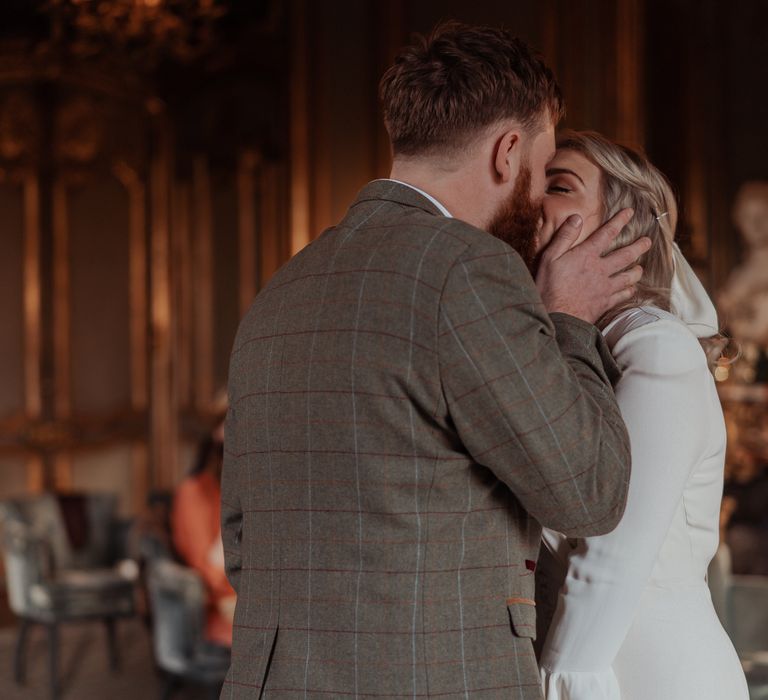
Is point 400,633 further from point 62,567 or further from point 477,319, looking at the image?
point 62,567

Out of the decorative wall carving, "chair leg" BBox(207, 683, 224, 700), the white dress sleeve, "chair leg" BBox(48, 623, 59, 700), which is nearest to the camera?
the white dress sleeve

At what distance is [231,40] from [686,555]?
6054 mm

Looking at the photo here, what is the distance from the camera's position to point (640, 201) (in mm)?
1621

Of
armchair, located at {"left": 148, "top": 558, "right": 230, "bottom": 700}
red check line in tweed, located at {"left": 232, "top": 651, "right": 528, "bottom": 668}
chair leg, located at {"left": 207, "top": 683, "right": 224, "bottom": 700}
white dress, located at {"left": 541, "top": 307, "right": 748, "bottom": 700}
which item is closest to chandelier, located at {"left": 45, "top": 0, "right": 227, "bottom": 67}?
armchair, located at {"left": 148, "top": 558, "right": 230, "bottom": 700}

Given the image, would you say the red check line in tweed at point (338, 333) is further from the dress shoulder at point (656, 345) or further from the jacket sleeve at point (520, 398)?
the dress shoulder at point (656, 345)

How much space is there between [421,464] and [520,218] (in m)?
0.35

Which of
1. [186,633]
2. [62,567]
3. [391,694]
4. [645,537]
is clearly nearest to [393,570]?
[391,694]

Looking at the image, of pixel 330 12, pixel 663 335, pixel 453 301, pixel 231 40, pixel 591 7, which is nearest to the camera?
pixel 453 301

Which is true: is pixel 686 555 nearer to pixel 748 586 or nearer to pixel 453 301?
pixel 453 301

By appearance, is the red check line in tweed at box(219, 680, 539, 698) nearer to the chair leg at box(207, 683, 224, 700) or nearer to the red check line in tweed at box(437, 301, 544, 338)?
the red check line in tweed at box(437, 301, 544, 338)

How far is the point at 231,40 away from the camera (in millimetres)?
6961

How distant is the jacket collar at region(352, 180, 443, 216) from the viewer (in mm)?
1301

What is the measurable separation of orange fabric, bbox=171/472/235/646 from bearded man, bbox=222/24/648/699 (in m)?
3.04

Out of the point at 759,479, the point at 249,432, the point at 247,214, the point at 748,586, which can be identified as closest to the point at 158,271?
the point at 247,214
